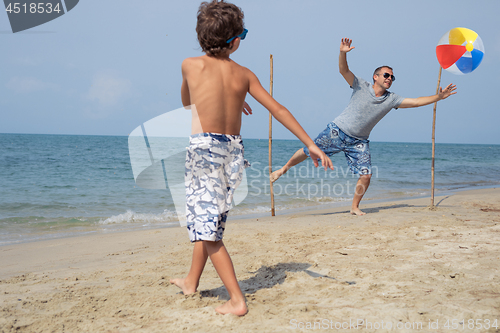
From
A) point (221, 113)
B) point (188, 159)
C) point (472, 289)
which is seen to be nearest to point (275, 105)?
point (221, 113)

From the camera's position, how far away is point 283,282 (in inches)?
96.1

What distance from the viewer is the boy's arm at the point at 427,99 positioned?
4.40 m

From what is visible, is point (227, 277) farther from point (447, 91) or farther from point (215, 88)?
point (447, 91)

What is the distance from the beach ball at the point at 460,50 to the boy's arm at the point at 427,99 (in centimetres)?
76

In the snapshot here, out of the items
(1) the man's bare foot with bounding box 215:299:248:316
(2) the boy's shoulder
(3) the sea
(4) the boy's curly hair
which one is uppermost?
(4) the boy's curly hair

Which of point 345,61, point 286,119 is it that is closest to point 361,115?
point 345,61

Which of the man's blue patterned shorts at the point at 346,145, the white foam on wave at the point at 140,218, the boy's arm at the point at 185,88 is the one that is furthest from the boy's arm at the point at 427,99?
the white foam on wave at the point at 140,218

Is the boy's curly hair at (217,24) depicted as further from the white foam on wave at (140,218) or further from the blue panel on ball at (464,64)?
the white foam on wave at (140,218)

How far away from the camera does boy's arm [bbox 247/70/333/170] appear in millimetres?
1818

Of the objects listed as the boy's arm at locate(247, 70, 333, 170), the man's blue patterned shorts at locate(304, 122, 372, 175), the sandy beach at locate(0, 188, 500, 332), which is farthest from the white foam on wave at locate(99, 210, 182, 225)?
the boy's arm at locate(247, 70, 333, 170)

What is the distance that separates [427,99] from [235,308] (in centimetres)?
392

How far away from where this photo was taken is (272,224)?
4.77 m

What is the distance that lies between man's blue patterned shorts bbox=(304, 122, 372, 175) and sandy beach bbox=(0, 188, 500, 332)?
95 cm

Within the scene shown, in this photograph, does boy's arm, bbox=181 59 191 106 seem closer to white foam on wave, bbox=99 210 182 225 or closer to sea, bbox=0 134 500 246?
sea, bbox=0 134 500 246
